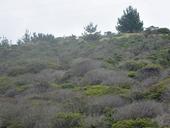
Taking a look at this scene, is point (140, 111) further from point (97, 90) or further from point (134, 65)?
point (134, 65)

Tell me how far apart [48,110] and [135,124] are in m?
3.65

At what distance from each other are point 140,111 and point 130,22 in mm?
Result: 40047

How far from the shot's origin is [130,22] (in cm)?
5281

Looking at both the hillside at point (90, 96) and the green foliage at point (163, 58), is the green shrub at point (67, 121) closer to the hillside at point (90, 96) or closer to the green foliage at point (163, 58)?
the hillside at point (90, 96)

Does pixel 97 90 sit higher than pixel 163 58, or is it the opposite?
pixel 163 58

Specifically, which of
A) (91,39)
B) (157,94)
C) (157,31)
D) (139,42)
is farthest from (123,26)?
(157,94)

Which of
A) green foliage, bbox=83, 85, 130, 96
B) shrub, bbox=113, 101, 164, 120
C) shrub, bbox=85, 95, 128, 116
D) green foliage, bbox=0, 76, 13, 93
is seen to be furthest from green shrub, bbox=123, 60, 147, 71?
shrub, bbox=113, 101, 164, 120

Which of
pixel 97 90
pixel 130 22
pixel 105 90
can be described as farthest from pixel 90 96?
pixel 130 22

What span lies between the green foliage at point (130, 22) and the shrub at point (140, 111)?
38.3 metres

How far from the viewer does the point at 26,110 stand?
1520cm

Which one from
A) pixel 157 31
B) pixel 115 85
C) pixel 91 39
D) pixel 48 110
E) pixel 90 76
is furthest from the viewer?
pixel 91 39

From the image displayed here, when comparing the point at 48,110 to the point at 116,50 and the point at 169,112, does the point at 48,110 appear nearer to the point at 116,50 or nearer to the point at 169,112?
the point at 169,112

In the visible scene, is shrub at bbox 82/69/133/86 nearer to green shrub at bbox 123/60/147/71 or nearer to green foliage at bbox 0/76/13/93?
green shrub at bbox 123/60/147/71

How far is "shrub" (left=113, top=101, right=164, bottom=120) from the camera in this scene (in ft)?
43.6
